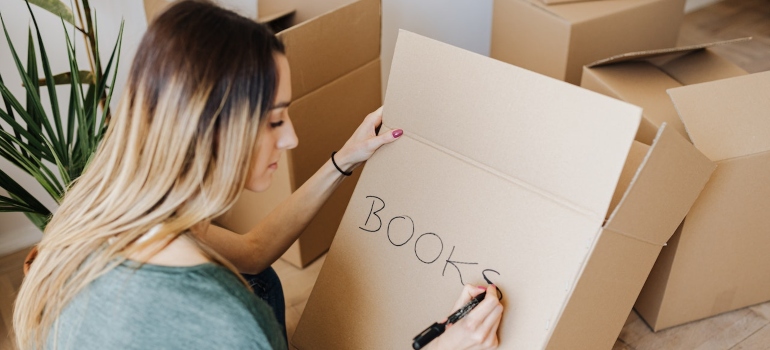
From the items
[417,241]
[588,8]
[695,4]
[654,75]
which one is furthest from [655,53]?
[695,4]

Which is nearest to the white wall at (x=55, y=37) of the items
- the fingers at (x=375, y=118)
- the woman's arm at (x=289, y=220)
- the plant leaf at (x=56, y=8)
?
the plant leaf at (x=56, y=8)

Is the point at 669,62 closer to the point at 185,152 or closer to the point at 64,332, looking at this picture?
the point at 185,152

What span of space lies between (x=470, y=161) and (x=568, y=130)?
16cm

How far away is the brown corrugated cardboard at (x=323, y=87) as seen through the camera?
132 cm

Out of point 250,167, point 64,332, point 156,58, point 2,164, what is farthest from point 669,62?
point 2,164

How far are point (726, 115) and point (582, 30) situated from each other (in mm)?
486

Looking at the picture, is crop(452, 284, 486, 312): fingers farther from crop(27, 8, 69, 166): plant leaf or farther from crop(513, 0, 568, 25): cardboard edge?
crop(513, 0, 568, 25): cardboard edge

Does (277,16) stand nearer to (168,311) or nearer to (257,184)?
(257,184)

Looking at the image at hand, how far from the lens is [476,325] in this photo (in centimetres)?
83

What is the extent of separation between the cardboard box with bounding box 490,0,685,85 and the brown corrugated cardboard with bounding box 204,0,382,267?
418 mm

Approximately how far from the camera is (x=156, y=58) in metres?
0.73

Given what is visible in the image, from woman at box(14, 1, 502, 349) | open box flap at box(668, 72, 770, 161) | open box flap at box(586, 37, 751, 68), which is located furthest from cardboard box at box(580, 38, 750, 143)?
woman at box(14, 1, 502, 349)

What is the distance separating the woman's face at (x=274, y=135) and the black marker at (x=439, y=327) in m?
0.29

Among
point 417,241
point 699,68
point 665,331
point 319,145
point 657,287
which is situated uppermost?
point 699,68
